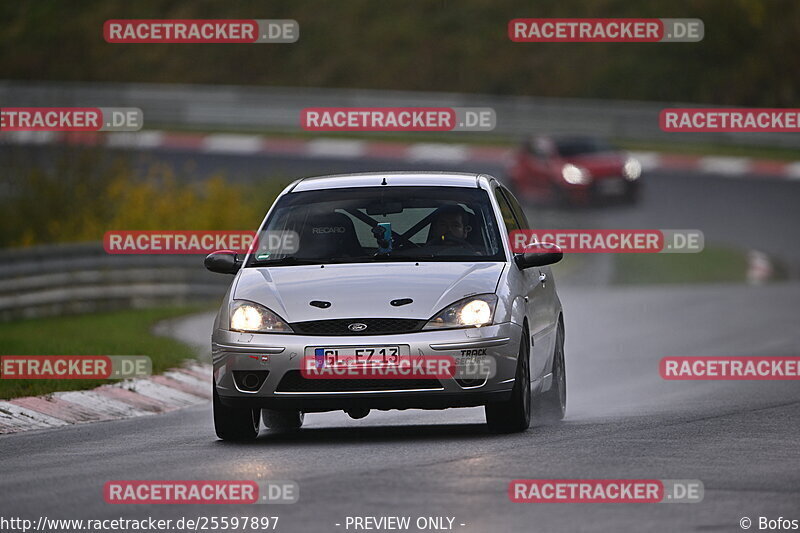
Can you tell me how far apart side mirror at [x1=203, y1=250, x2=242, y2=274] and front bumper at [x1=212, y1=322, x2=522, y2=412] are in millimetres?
1035

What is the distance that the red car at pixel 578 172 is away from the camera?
38719 mm

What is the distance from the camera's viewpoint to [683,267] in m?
33.8

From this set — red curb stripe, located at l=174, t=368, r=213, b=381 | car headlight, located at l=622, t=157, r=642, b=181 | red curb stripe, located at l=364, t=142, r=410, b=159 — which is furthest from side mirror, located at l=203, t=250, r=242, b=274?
red curb stripe, located at l=364, t=142, r=410, b=159

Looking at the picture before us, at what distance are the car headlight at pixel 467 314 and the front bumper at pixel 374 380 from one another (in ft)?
0.17

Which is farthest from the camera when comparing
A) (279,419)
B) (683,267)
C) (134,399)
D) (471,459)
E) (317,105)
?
(317,105)

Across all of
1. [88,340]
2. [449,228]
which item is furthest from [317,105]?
[449,228]

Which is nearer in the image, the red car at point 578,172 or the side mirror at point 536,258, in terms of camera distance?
the side mirror at point 536,258

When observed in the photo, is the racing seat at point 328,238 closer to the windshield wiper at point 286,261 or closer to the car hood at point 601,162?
the windshield wiper at point 286,261

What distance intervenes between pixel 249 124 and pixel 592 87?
1271 cm

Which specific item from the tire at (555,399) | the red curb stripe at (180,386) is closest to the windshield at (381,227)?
the tire at (555,399)

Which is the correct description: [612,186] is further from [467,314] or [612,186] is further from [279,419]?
[467,314]

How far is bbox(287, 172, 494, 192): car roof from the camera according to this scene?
11.3 m

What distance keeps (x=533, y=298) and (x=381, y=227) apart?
107 centimetres

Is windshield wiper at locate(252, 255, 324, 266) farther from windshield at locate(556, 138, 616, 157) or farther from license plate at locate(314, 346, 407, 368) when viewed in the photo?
windshield at locate(556, 138, 616, 157)
